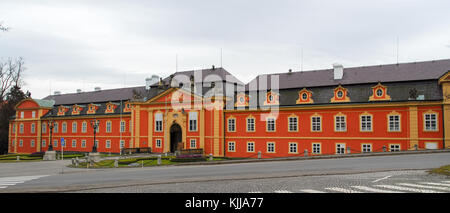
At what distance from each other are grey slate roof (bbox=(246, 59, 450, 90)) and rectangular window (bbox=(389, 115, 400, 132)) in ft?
11.6

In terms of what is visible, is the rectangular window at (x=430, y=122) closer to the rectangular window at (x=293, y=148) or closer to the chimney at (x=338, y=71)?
the chimney at (x=338, y=71)

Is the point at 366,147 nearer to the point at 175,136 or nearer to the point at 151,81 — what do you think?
the point at 175,136

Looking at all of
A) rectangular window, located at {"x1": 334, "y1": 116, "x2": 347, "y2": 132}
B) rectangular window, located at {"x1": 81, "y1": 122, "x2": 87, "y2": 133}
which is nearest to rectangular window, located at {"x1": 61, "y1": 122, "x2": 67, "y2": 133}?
rectangular window, located at {"x1": 81, "y1": 122, "x2": 87, "y2": 133}

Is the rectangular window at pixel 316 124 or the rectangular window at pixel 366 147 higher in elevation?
the rectangular window at pixel 316 124

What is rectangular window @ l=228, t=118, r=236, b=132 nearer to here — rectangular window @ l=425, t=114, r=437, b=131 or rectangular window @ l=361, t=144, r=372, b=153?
rectangular window @ l=361, t=144, r=372, b=153

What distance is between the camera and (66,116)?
189ft

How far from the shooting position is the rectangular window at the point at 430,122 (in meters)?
31.5

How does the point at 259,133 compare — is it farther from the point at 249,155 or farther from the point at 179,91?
the point at 179,91

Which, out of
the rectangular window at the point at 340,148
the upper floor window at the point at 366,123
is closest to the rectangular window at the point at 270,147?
the rectangular window at the point at 340,148

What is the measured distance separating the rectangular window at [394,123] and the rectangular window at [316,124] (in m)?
6.59
